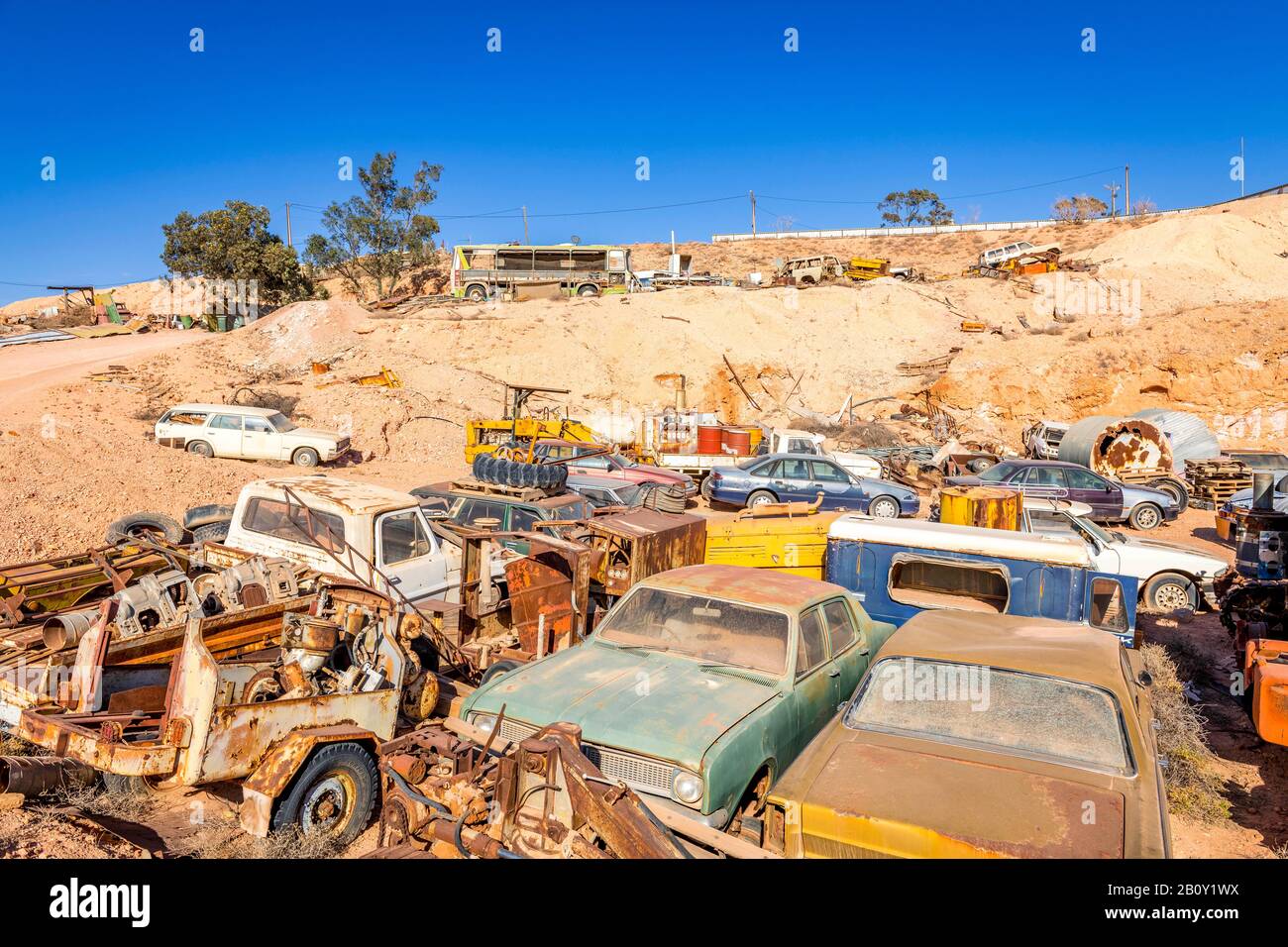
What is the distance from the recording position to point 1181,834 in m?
5.38

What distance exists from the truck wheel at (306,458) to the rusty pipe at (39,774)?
609 inches

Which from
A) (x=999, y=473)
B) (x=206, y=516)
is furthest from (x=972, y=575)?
(x=206, y=516)

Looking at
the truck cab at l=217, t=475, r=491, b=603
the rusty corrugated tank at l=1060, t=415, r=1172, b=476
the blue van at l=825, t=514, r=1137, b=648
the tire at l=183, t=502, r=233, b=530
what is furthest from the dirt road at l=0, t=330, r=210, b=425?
the rusty corrugated tank at l=1060, t=415, r=1172, b=476

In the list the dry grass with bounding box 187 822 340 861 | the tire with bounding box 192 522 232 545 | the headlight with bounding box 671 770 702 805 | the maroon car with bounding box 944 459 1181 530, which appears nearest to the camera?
the headlight with bounding box 671 770 702 805

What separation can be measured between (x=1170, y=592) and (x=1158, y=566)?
0.40 meters

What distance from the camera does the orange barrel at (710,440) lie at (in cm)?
2061

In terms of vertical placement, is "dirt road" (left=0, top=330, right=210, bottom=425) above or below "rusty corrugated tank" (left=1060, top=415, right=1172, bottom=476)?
above

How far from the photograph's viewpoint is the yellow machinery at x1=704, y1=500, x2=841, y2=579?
9.76 m

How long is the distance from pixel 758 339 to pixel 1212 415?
1584 centimetres

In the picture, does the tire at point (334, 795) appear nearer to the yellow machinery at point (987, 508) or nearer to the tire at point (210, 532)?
the tire at point (210, 532)

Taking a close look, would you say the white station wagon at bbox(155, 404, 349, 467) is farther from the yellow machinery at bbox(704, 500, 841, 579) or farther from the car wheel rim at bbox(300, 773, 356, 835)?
the car wheel rim at bbox(300, 773, 356, 835)

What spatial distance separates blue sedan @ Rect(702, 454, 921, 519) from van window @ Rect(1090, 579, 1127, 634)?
780cm

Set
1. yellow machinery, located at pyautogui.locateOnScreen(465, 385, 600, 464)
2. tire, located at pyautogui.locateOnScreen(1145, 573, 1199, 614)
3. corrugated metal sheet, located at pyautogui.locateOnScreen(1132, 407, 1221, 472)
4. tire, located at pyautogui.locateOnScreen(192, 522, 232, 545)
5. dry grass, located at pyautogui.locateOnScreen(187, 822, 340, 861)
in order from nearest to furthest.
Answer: dry grass, located at pyautogui.locateOnScreen(187, 822, 340, 861), tire, located at pyautogui.locateOnScreen(192, 522, 232, 545), tire, located at pyautogui.locateOnScreen(1145, 573, 1199, 614), yellow machinery, located at pyautogui.locateOnScreen(465, 385, 600, 464), corrugated metal sheet, located at pyautogui.locateOnScreen(1132, 407, 1221, 472)
